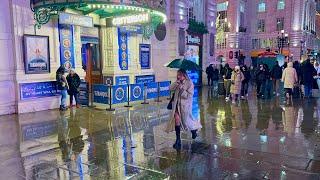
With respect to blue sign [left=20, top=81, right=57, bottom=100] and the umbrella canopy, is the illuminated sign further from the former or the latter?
the umbrella canopy

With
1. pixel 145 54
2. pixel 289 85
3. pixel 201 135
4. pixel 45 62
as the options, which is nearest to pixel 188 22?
pixel 145 54

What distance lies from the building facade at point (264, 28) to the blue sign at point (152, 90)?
3157 centimetres

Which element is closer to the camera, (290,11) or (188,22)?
(188,22)

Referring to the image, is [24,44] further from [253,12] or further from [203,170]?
[253,12]

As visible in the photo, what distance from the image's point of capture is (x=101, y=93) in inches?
479

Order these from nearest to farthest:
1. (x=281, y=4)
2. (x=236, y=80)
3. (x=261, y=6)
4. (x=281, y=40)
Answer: (x=236, y=80) < (x=281, y=40) < (x=281, y=4) < (x=261, y=6)

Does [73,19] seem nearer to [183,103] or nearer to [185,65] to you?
[185,65]

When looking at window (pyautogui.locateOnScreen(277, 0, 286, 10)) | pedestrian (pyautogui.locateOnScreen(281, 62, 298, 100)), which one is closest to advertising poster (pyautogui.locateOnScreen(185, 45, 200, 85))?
Result: pedestrian (pyautogui.locateOnScreen(281, 62, 298, 100))

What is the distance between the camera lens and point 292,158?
611 centimetres

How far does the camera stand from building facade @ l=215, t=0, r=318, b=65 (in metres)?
46.1

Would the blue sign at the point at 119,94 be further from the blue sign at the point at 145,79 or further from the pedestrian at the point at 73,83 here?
the blue sign at the point at 145,79

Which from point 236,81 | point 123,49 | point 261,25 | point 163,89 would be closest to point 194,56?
point 123,49

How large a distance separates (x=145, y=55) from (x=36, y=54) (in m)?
6.79

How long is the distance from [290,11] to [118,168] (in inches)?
1887
